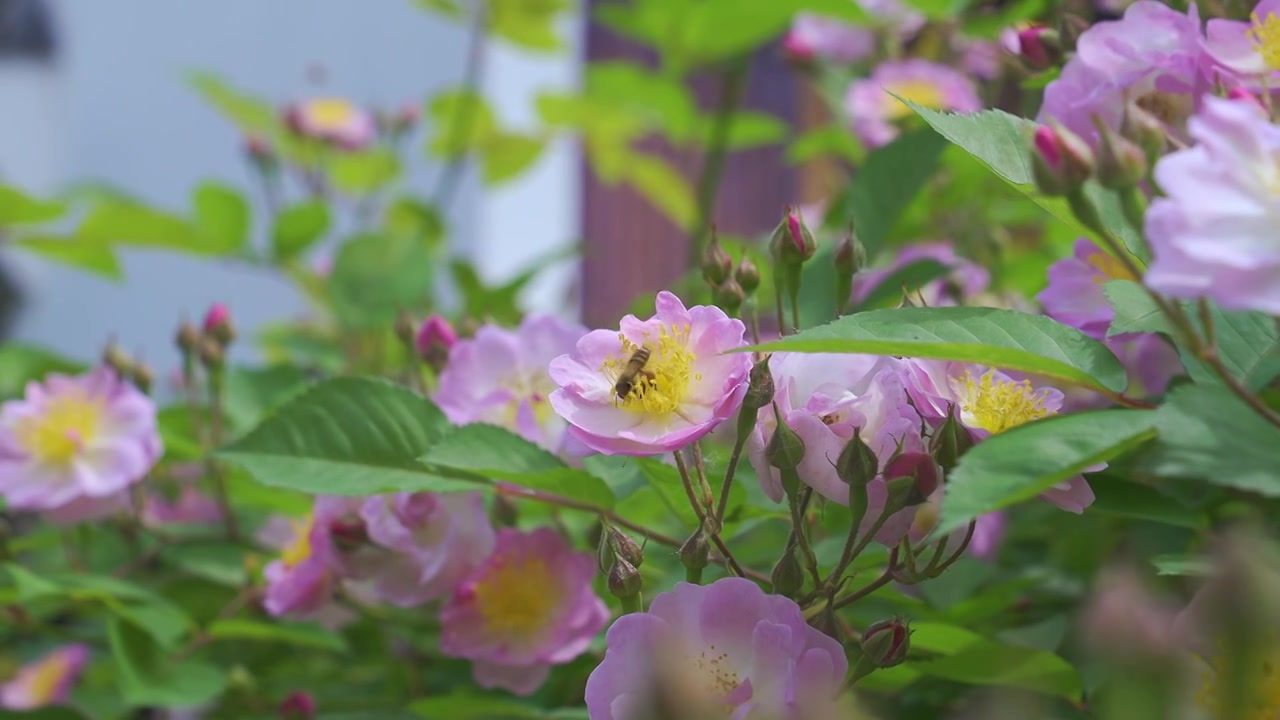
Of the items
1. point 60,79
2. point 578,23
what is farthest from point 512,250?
point 60,79

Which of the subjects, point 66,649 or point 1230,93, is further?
point 66,649

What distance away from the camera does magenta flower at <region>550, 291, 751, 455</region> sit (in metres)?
0.33

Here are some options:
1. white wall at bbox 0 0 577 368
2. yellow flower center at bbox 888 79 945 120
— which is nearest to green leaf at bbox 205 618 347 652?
yellow flower center at bbox 888 79 945 120

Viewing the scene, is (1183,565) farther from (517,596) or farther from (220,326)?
(220,326)

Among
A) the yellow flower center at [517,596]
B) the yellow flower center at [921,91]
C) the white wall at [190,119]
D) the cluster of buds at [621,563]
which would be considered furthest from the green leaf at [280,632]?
the white wall at [190,119]

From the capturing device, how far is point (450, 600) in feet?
1.47

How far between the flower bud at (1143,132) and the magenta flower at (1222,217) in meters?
Answer: 0.02

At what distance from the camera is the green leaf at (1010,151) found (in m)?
0.33

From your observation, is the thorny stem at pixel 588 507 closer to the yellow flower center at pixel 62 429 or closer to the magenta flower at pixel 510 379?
the magenta flower at pixel 510 379

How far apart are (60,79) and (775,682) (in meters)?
3.22

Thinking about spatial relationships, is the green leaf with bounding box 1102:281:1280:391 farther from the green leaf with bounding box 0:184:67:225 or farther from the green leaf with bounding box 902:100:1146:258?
the green leaf with bounding box 0:184:67:225

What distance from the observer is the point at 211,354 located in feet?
2.13

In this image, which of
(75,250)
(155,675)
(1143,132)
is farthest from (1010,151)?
(75,250)

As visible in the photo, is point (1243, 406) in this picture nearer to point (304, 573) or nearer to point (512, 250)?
point (304, 573)
